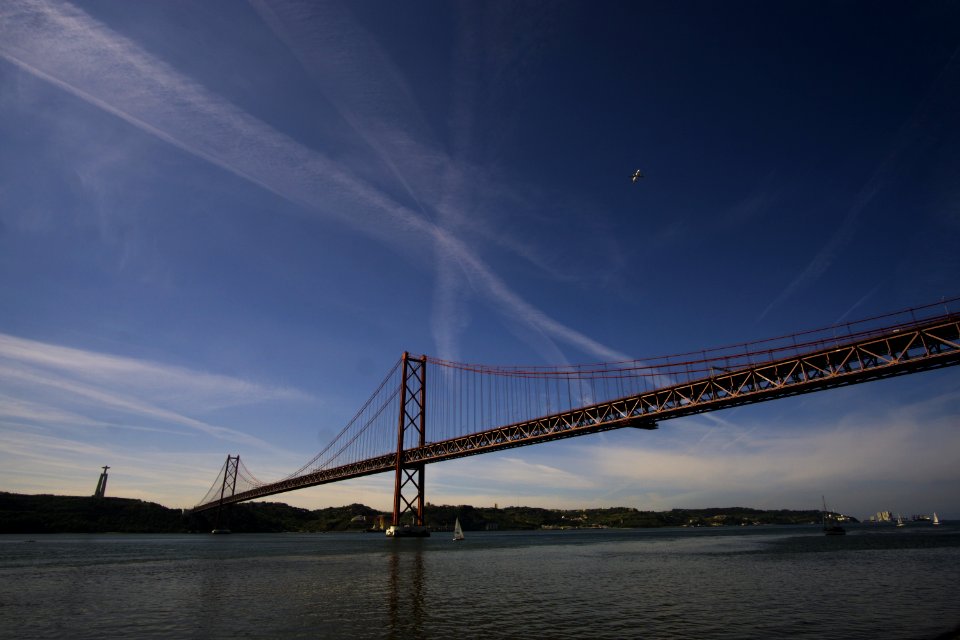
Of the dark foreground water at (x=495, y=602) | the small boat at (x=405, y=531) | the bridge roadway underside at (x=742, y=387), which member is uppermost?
the bridge roadway underside at (x=742, y=387)

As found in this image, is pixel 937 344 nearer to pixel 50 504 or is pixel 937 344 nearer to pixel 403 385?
pixel 403 385

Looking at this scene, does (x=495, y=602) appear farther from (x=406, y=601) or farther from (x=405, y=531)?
(x=405, y=531)

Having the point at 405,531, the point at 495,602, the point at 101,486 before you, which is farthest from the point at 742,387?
the point at 101,486

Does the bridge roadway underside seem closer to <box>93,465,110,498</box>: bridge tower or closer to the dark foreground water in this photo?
the dark foreground water

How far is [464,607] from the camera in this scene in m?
18.3

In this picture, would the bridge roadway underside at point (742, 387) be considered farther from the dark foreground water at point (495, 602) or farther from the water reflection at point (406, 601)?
the water reflection at point (406, 601)

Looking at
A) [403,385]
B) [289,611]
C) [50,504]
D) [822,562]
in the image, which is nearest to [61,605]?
[289,611]

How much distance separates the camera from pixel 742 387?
42938 millimetres

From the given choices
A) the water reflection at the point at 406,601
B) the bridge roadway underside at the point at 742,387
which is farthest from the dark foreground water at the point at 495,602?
the bridge roadway underside at the point at 742,387

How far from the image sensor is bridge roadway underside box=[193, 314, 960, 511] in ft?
110

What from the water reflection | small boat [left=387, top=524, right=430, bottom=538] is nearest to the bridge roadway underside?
small boat [left=387, top=524, right=430, bottom=538]

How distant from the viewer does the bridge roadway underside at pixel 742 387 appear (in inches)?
1320

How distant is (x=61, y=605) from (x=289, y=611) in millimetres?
10505

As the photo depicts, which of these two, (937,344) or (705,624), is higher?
(937,344)
